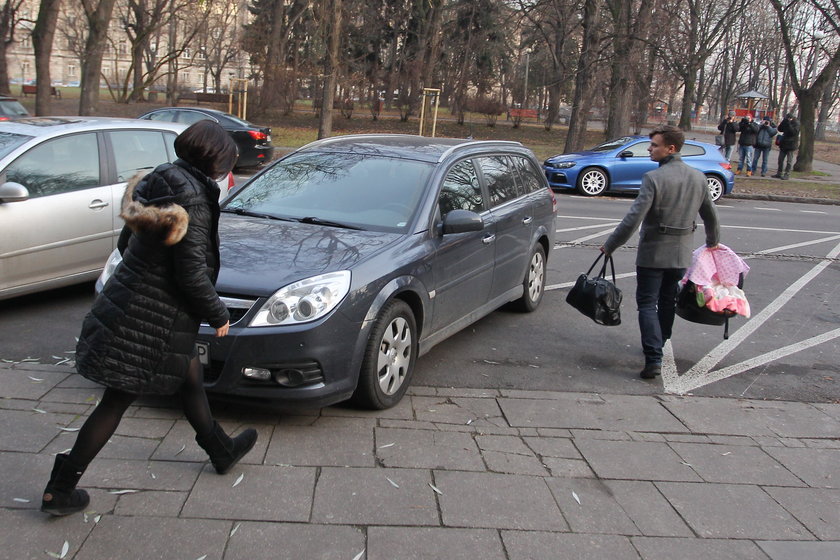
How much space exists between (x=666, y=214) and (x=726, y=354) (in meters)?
1.64

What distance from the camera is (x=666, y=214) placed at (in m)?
5.80

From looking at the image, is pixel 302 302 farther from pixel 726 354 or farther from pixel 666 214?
pixel 726 354

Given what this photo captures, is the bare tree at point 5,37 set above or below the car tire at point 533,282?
above

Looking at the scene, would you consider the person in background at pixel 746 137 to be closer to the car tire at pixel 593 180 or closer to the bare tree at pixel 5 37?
the car tire at pixel 593 180

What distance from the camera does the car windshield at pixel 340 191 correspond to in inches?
214

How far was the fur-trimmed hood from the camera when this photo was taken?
3162 millimetres

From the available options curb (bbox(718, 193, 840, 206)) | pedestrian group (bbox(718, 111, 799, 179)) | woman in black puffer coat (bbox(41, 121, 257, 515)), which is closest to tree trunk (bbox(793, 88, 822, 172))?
pedestrian group (bbox(718, 111, 799, 179))

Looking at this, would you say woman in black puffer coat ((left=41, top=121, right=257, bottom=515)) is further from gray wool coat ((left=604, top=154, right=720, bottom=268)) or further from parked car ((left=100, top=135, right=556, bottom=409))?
gray wool coat ((left=604, top=154, right=720, bottom=268))

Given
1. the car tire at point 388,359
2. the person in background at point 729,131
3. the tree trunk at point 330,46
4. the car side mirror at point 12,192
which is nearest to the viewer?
the car tire at point 388,359

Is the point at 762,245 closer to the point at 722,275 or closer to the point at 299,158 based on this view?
the point at 722,275

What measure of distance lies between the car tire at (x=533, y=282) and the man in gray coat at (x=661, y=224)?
4.49 feet

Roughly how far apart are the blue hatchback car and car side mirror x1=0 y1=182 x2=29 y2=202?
45.3ft

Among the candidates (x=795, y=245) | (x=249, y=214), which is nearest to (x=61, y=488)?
(x=249, y=214)

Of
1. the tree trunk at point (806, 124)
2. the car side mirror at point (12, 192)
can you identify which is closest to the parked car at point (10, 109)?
the car side mirror at point (12, 192)
